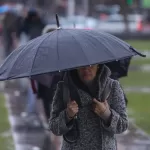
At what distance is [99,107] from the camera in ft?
14.7

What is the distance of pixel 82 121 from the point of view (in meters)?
4.62

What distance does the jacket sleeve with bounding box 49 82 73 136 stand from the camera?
15.0 ft

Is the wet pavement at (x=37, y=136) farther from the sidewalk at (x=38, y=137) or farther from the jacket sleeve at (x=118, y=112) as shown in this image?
the jacket sleeve at (x=118, y=112)

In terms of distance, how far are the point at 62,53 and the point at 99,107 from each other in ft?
1.48

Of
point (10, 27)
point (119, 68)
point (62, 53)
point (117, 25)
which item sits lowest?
point (117, 25)

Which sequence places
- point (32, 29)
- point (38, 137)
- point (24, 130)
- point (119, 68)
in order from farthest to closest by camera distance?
point (32, 29) < point (24, 130) < point (38, 137) < point (119, 68)

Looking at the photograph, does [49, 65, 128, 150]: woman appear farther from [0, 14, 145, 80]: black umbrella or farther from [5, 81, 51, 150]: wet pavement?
[5, 81, 51, 150]: wet pavement

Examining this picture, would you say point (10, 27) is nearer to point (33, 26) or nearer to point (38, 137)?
point (33, 26)

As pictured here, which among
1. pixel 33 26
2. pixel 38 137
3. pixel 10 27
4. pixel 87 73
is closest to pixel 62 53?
pixel 87 73

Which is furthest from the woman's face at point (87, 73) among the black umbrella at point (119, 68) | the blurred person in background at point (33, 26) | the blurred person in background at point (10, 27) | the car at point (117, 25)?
the car at point (117, 25)

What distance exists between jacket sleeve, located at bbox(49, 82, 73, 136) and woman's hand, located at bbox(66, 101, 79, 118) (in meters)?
0.06

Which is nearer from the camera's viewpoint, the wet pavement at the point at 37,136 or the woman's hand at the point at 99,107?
the woman's hand at the point at 99,107

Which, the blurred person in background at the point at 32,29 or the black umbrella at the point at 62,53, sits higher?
the black umbrella at the point at 62,53

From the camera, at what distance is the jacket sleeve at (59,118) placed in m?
4.57
